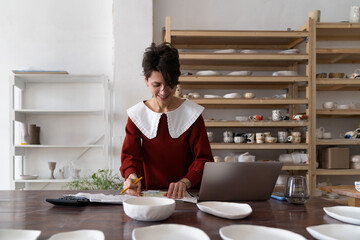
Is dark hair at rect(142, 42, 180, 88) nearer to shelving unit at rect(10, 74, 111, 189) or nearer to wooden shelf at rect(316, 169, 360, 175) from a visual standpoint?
shelving unit at rect(10, 74, 111, 189)

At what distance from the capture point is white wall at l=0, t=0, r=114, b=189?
12.3 ft

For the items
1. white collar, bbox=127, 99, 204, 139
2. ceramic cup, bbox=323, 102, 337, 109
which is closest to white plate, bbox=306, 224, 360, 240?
white collar, bbox=127, 99, 204, 139

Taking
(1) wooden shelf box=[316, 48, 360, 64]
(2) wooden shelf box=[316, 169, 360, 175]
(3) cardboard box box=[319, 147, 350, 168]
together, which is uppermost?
(1) wooden shelf box=[316, 48, 360, 64]

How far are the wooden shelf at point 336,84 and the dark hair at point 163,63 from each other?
2134 millimetres

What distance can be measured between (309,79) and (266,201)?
2299 millimetres

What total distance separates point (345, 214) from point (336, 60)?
2955mm

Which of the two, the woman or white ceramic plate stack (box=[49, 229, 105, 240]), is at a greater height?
the woman

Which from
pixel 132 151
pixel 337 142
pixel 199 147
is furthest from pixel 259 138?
pixel 132 151

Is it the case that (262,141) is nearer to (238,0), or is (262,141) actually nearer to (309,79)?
(309,79)

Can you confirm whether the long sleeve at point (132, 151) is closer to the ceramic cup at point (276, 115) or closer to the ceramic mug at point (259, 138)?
the ceramic mug at point (259, 138)

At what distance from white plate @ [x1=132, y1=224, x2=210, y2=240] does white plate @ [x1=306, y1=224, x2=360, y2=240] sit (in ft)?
0.94

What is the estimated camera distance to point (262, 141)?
3.45 meters

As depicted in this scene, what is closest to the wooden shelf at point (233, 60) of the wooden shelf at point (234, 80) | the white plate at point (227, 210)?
the wooden shelf at point (234, 80)

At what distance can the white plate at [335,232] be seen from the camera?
910 millimetres
